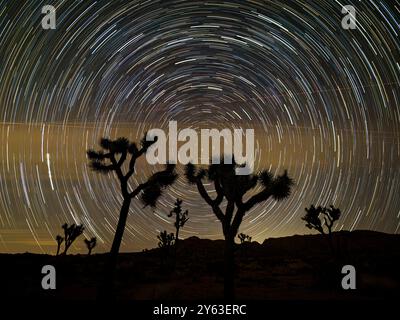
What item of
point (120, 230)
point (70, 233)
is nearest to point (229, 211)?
point (120, 230)

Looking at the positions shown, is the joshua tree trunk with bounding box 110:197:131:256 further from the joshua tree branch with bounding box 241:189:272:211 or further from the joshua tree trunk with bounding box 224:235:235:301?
the joshua tree branch with bounding box 241:189:272:211

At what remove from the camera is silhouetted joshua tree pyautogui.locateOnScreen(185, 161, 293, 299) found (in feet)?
52.5

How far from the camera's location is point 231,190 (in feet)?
54.3

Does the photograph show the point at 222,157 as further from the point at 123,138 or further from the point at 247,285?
the point at 247,285

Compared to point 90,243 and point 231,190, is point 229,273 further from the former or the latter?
point 90,243

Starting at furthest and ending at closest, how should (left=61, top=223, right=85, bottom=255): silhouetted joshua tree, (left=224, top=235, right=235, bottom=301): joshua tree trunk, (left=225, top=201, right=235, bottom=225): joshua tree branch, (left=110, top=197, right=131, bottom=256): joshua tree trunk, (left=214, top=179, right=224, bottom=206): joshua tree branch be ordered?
(left=61, top=223, right=85, bottom=255): silhouetted joshua tree → (left=214, top=179, right=224, bottom=206): joshua tree branch → (left=110, top=197, right=131, bottom=256): joshua tree trunk → (left=225, top=201, right=235, bottom=225): joshua tree branch → (left=224, top=235, right=235, bottom=301): joshua tree trunk

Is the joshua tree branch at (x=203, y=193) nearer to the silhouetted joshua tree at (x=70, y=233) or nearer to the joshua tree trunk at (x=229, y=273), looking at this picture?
the joshua tree trunk at (x=229, y=273)

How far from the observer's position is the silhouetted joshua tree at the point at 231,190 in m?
16.0

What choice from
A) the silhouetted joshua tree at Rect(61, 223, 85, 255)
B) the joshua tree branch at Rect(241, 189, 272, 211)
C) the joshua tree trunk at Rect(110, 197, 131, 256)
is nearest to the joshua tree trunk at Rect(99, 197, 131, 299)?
the joshua tree trunk at Rect(110, 197, 131, 256)

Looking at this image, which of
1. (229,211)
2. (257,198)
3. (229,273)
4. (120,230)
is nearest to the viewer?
(229,273)

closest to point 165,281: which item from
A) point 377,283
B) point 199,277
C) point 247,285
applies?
point 199,277

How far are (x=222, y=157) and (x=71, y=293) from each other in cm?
973
